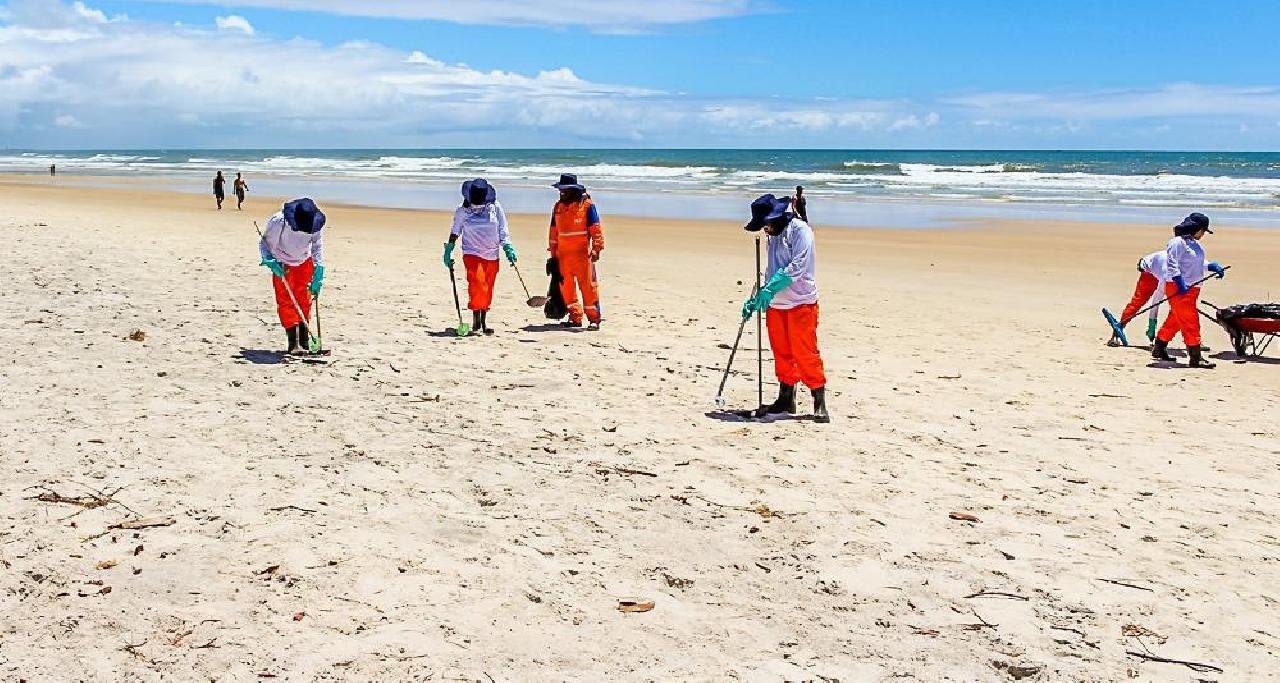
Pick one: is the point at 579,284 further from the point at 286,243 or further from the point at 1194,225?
the point at 1194,225

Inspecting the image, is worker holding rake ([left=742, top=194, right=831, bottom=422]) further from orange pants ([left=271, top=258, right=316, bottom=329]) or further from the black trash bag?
the black trash bag

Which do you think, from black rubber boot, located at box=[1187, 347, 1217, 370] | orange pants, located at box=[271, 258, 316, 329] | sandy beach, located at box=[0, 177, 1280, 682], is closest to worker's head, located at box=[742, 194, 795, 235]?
sandy beach, located at box=[0, 177, 1280, 682]

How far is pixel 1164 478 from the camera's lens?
20.6ft

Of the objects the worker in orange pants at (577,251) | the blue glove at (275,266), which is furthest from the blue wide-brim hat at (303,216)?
the worker in orange pants at (577,251)

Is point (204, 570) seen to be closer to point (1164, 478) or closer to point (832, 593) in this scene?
point (832, 593)

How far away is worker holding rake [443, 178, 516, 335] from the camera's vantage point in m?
10.5

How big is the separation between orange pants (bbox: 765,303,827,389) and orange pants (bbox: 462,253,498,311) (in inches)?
154

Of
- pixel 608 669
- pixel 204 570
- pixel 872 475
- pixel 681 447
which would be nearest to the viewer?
pixel 608 669

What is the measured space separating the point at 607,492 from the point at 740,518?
0.75 metres

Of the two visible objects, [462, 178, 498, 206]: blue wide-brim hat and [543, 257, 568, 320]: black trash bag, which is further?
[543, 257, 568, 320]: black trash bag

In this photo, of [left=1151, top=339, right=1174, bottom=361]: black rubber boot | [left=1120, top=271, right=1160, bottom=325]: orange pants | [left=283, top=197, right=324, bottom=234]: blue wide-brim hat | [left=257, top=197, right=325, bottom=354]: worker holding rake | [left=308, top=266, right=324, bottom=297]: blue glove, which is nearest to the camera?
[left=283, top=197, right=324, bottom=234]: blue wide-brim hat

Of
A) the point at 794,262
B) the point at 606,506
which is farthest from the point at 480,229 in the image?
the point at 606,506

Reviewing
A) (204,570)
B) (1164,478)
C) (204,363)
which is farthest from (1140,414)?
(204,363)

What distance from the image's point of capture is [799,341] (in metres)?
7.39
